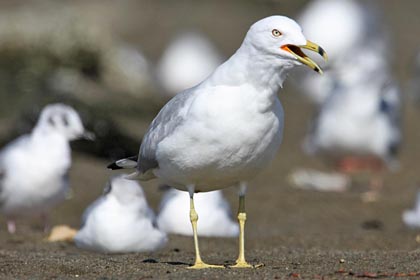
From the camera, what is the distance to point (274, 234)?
1041cm

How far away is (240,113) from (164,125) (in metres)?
0.72

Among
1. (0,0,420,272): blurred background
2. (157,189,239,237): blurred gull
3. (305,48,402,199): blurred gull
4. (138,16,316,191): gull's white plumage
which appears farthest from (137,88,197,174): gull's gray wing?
(305,48,402,199): blurred gull

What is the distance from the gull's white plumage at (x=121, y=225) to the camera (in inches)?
336

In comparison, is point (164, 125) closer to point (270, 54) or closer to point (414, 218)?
point (270, 54)

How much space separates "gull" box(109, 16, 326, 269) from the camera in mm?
6641

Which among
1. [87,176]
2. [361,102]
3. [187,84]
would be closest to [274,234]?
[87,176]

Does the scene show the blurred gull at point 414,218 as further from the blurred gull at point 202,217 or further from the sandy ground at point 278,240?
the blurred gull at point 202,217

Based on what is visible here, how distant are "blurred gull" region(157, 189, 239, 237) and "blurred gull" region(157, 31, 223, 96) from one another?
1174 cm

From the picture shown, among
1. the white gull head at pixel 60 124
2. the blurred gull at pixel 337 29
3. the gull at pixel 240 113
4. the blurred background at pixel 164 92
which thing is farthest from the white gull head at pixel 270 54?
the blurred gull at pixel 337 29

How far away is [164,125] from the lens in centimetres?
719

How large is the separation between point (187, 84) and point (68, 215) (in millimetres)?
10934

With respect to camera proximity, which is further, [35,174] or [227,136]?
[35,174]

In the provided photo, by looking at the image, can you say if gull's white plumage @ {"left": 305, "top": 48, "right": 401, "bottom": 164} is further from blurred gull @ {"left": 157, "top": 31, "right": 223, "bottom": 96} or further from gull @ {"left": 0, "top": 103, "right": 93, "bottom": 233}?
blurred gull @ {"left": 157, "top": 31, "right": 223, "bottom": 96}

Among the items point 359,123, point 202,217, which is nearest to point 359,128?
point 359,123
